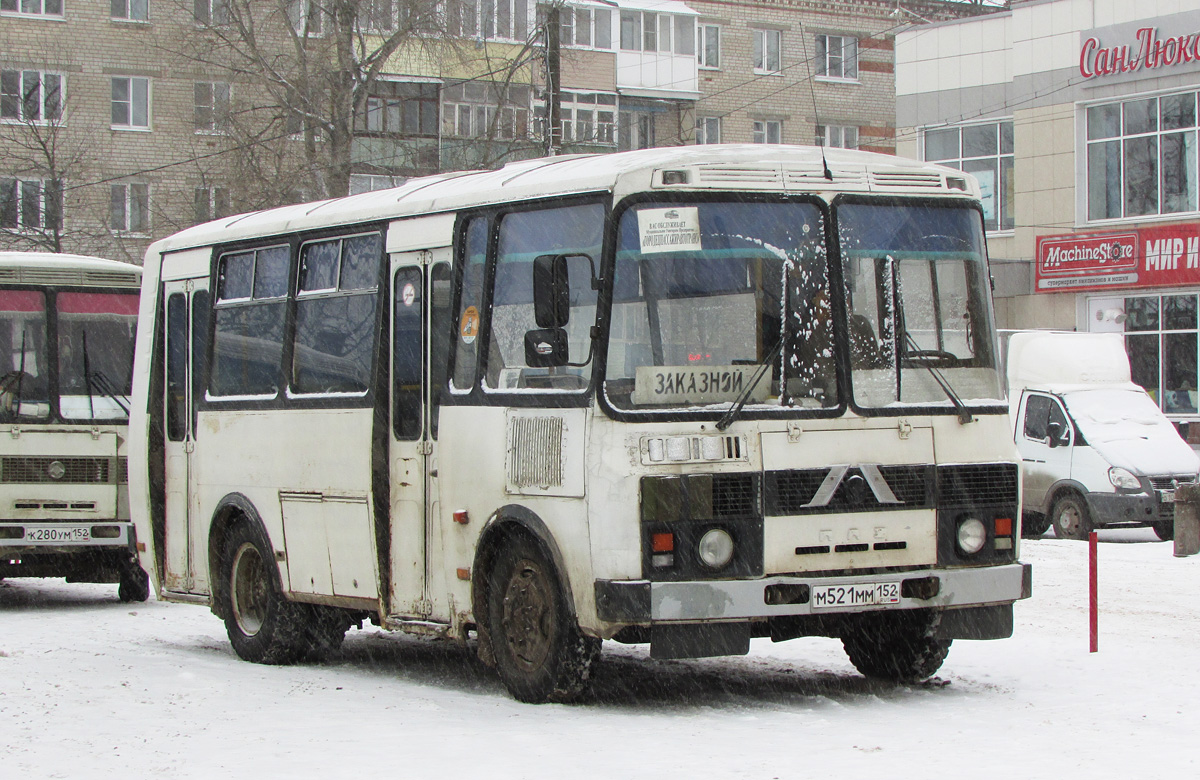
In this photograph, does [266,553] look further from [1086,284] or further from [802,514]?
[1086,284]

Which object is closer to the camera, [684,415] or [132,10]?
[684,415]

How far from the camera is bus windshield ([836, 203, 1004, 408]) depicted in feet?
31.5

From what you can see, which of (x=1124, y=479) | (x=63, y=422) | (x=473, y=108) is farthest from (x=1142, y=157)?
(x=63, y=422)

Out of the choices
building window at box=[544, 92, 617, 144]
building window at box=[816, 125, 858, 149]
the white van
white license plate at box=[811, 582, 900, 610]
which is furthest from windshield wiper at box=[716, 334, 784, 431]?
building window at box=[816, 125, 858, 149]

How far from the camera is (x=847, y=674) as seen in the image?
36.1 ft

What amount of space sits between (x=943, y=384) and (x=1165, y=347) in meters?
27.9

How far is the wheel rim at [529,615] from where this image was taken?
9547mm

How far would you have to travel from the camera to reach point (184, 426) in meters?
13.5

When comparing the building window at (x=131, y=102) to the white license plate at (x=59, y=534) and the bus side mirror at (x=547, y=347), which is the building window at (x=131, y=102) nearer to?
the white license plate at (x=59, y=534)

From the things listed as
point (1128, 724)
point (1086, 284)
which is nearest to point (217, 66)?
point (1086, 284)

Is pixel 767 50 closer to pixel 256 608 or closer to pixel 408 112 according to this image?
pixel 408 112

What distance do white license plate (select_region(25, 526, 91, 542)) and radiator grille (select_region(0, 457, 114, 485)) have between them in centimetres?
43

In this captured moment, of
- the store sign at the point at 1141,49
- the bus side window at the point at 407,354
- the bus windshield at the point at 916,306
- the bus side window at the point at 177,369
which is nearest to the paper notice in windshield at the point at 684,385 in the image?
the bus windshield at the point at 916,306

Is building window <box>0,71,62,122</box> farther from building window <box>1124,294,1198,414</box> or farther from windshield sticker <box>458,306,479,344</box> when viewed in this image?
windshield sticker <box>458,306,479,344</box>
